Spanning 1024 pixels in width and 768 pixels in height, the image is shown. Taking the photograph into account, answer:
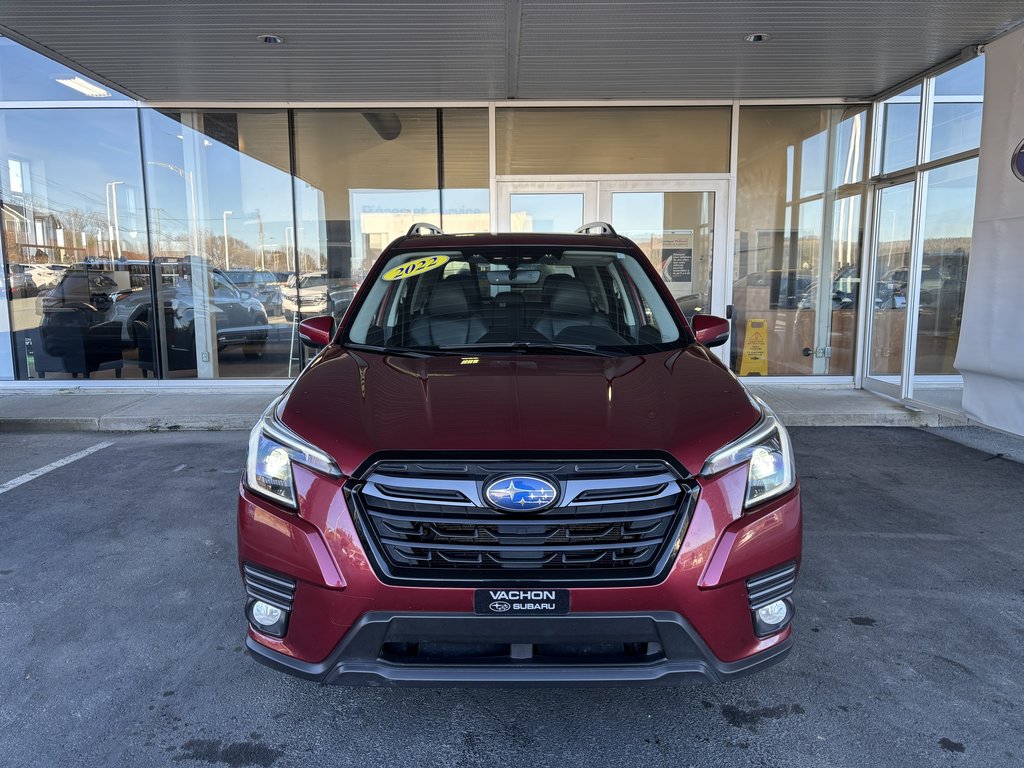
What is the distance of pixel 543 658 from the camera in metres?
2.07

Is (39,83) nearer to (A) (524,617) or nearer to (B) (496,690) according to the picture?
(B) (496,690)

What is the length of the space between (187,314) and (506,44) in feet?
18.3

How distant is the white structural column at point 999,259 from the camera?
6.02 metres

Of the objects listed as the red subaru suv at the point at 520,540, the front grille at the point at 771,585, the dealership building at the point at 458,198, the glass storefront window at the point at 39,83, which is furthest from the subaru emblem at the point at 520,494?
the glass storefront window at the point at 39,83

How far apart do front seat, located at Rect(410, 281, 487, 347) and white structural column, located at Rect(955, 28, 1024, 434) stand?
5228 mm

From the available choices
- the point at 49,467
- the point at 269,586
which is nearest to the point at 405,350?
the point at 269,586

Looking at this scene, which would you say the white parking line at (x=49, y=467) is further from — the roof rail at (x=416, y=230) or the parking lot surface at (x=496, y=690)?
the roof rail at (x=416, y=230)

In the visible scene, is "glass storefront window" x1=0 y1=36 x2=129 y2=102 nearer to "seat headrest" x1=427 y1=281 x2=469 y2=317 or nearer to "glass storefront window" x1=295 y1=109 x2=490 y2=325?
"glass storefront window" x1=295 y1=109 x2=490 y2=325

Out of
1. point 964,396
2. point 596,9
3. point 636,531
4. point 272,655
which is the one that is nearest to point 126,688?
point 272,655

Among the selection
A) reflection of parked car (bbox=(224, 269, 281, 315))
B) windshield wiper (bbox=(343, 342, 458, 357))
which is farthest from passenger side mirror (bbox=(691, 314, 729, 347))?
reflection of parked car (bbox=(224, 269, 281, 315))

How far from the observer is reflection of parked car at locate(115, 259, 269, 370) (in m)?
9.23

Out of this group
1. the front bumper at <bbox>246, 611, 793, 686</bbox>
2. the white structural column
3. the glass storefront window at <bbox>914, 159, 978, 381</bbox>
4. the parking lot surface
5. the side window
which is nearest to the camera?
the front bumper at <bbox>246, 611, 793, 686</bbox>

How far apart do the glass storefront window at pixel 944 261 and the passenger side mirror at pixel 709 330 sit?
18.2ft

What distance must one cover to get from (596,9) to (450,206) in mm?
3960
